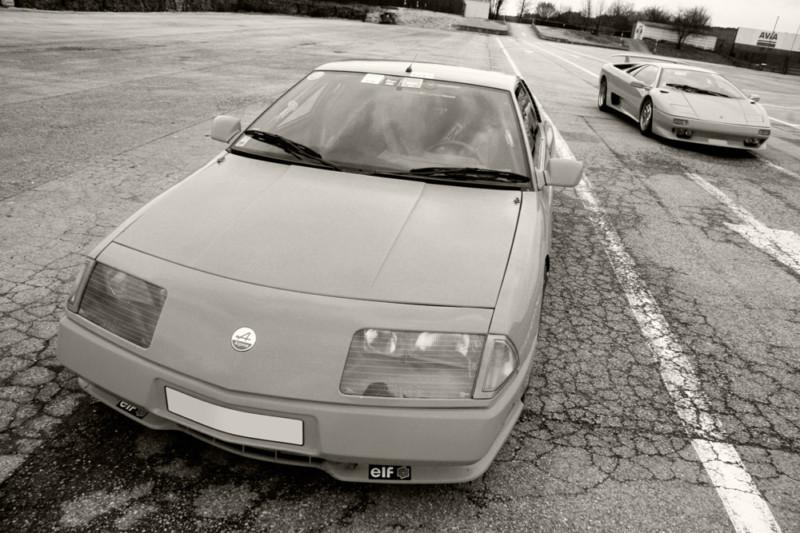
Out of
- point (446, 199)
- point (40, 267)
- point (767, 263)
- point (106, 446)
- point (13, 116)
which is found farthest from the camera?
point (13, 116)

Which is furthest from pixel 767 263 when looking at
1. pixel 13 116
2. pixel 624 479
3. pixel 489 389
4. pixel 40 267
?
pixel 13 116

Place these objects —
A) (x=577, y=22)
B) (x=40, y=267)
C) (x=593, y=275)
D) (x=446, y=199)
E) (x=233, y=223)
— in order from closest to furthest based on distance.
→ (x=233, y=223) < (x=446, y=199) < (x=40, y=267) < (x=593, y=275) < (x=577, y=22)

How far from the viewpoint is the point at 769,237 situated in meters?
5.50

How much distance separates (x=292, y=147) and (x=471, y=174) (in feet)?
3.18

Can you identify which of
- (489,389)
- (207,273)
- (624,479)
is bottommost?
(624,479)

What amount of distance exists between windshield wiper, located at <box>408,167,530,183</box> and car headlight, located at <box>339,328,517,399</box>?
1.18 metres

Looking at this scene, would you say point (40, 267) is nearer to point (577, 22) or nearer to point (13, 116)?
point (13, 116)

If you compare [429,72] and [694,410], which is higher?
[429,72]

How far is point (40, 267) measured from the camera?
3.74 meters

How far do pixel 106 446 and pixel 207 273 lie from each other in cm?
84

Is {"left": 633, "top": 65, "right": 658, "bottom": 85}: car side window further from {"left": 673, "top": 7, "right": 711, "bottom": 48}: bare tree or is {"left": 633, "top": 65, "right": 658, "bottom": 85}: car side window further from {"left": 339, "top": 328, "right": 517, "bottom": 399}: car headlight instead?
{"left": 673, "top": 7, "right": 711, "bottom": 48}: bare tree

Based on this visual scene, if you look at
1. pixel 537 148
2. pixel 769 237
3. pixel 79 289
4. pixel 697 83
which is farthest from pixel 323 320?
pixel 697 83

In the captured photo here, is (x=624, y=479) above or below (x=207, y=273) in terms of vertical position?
below

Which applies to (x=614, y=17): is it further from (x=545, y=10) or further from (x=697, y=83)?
(x=697, y=83)
